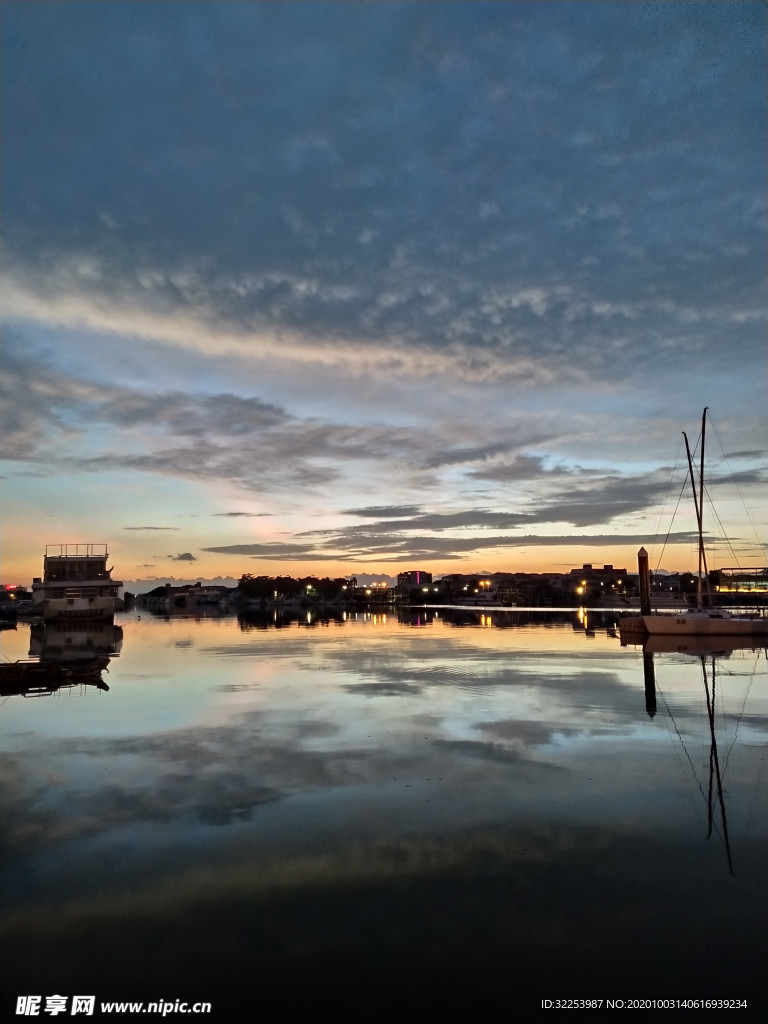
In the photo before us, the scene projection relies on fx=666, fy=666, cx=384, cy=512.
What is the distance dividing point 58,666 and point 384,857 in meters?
28.5

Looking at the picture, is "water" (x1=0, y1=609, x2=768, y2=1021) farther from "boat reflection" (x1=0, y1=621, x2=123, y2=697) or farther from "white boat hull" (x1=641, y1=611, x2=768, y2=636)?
"white boat hull" (x1=641, y1=611, x2=768, y2=636)

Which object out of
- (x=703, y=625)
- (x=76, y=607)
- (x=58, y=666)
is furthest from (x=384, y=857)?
(x=76, y=607)

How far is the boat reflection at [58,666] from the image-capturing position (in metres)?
28.3

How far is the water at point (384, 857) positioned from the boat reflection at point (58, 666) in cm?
661

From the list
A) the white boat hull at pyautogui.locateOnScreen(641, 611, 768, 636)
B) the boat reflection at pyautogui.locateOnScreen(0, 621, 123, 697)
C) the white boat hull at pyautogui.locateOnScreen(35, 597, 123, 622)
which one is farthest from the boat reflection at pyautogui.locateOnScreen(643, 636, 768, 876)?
the white boat hull at pyautogui.locateOnScreen(35, 597, 123, 622)

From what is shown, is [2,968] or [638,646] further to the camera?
[638,646]

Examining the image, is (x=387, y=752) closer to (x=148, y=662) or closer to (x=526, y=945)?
(x=526, y=945)

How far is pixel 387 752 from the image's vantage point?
16.5 meters

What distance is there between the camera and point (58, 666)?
33.3 metres

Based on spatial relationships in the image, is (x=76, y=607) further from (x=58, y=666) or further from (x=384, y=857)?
(x=384, y=857)

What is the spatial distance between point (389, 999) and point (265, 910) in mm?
2325

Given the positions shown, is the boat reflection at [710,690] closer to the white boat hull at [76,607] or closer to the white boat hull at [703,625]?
the white boat hull at [703,625]

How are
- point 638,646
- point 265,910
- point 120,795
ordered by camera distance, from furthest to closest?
point 638,646
point 120,795
point 265,910

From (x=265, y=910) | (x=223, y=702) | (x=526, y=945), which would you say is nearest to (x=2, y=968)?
(x=265, y=910)
